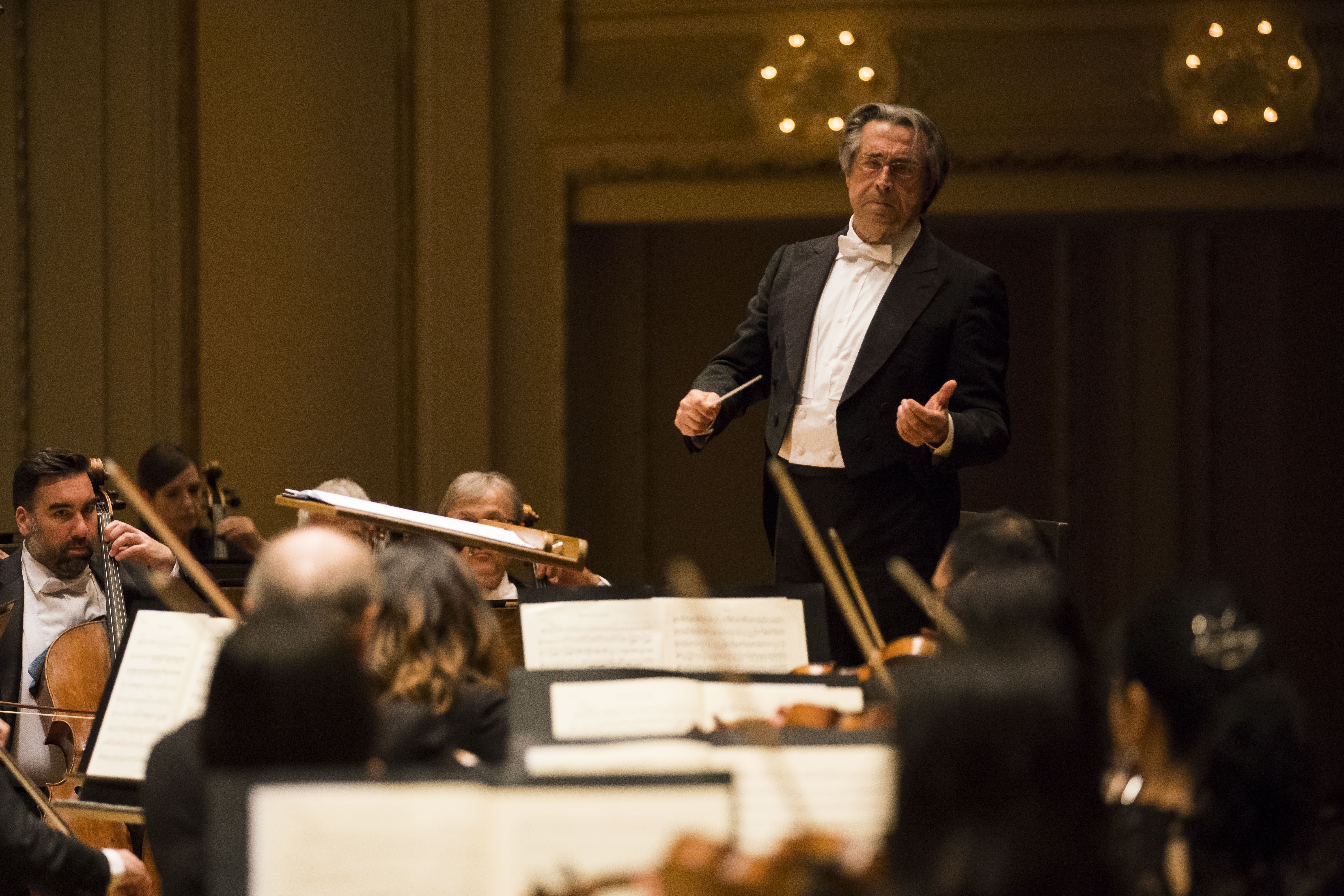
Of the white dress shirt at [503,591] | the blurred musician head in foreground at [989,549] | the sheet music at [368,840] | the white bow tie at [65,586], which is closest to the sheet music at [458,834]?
the sheet music at [368,840]

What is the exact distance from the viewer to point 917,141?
279cm

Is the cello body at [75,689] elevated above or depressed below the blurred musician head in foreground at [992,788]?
below

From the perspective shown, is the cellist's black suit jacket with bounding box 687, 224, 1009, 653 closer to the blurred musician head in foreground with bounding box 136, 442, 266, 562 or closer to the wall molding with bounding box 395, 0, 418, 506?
the blurred musician head in foreground with bounding box 136, 442, 266, 562

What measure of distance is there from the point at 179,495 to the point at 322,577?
2981 millimetres

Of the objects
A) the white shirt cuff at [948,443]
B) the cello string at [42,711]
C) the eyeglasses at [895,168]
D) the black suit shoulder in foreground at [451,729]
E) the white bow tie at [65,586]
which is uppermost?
A: the eyeglasses at [895,168]

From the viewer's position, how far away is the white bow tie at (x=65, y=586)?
3.63 metres

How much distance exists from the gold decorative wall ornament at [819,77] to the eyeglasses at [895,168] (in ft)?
7.00

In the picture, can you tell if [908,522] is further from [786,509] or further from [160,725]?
[160,725]

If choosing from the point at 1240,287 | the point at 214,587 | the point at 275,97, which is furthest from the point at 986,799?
the point at 1240,287

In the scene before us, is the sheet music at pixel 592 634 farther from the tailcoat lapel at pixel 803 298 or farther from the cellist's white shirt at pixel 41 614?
the cellist's white shirt at pixel 41 614

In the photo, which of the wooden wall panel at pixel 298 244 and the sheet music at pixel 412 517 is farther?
the wooden wall panel at pixel 298 244

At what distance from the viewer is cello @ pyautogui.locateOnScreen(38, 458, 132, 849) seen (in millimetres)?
3051

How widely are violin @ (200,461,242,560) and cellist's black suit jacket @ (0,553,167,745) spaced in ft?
2.42

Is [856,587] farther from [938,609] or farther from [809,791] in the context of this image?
[809,791]
